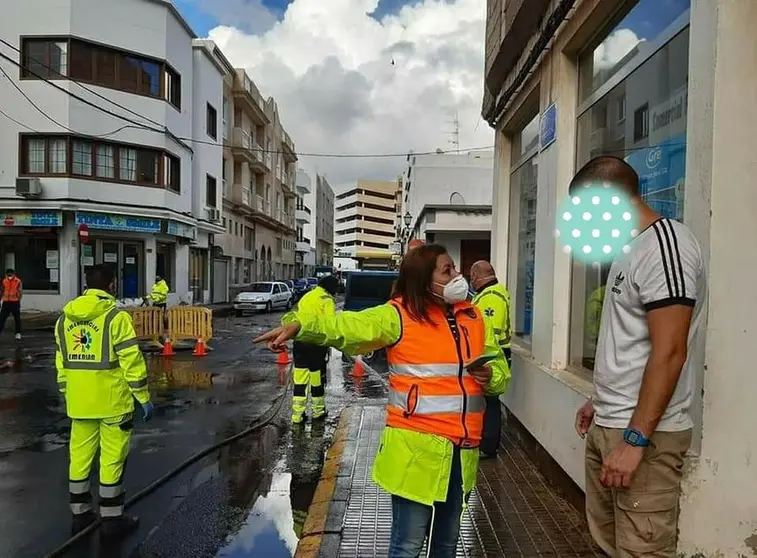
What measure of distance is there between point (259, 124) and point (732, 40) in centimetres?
4405

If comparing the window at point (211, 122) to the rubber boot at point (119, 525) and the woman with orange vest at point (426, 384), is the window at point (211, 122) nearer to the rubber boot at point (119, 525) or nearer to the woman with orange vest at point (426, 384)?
the rubber boot at point (119, 525)

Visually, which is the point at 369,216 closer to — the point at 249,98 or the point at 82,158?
the point at 249,98

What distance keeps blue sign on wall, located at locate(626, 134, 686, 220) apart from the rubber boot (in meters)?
4.39

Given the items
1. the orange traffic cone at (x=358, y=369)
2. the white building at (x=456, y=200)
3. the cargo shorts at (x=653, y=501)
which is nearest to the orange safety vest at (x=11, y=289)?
the orange traffic cone at (x=358, y=369)

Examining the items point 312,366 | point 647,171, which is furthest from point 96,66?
point 647,171

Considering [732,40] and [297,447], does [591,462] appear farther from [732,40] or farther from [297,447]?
[297,447]

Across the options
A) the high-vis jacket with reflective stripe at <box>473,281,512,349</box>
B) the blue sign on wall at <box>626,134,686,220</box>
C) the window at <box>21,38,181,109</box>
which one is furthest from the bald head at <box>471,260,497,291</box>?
the window at <box>21,38,181,109</box>

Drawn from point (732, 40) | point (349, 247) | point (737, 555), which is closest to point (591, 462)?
point (737, 555)

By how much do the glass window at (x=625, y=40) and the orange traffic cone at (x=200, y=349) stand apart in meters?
11.3

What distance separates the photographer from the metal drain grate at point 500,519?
3990 millimetres

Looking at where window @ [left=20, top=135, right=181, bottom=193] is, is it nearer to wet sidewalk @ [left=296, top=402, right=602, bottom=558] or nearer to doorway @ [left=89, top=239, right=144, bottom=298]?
doorway @ [left=89, top=239, right=144, bottom=298]

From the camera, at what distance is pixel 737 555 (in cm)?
317

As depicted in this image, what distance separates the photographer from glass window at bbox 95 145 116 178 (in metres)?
24.0

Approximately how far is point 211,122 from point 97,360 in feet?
97.1
